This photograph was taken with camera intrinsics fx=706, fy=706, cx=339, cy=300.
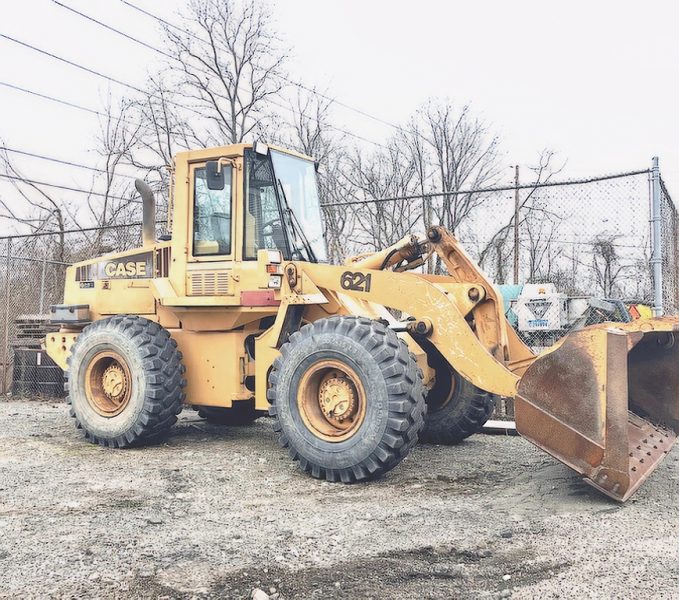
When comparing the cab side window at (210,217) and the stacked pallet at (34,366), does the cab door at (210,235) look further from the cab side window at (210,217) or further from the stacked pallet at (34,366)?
the stacked pallet at (34,366)

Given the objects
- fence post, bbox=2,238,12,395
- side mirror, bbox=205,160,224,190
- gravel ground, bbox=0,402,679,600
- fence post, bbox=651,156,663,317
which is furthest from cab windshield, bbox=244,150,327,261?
fence post, bbox=2,238,12,395

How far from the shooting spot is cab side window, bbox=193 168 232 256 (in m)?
6.88

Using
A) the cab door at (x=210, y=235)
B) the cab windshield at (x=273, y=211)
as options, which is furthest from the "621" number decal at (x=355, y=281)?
the cab door at (x=210, y=235)

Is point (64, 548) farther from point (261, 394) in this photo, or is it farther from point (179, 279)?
point (179, 279)

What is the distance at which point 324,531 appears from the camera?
4.29 metres

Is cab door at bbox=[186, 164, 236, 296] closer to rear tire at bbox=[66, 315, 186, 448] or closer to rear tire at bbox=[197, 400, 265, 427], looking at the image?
rear tire at bbox=[66, 315, 186, 448]

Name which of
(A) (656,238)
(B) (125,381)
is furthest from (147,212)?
(A) (656,238)

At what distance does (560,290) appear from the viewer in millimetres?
12508

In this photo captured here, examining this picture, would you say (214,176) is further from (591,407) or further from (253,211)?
(591,407)

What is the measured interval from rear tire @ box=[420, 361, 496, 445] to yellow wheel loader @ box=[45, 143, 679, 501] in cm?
1

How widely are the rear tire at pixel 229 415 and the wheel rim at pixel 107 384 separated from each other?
1.33 m

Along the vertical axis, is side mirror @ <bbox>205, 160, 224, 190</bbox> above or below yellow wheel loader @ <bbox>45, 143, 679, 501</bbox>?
above

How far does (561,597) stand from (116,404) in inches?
209

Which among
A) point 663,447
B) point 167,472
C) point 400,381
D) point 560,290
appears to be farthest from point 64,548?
point 560,290
